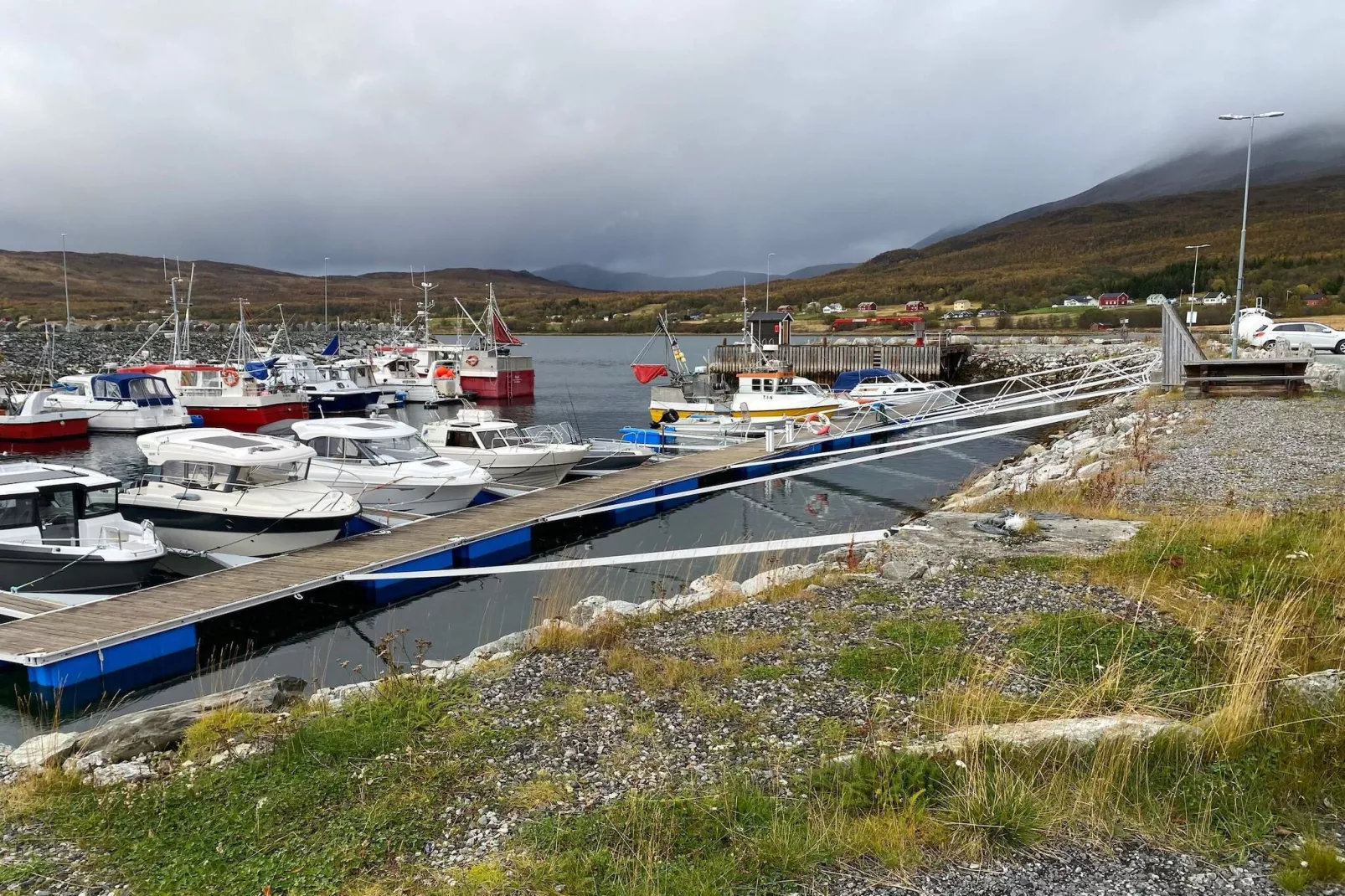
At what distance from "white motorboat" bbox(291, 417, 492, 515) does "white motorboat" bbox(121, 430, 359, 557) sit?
2217 mm

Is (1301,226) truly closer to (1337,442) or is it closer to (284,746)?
(1337,442)

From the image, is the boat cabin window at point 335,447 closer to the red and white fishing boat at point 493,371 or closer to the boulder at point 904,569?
the boulder at point 904,569

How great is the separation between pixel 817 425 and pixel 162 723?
2676cm

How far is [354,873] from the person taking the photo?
4.54m

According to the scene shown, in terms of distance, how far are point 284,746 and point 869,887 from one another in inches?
169

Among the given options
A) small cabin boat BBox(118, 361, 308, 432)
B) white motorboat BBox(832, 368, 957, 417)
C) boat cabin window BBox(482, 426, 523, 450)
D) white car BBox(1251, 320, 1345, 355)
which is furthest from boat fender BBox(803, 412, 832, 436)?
small cabin boat BBox(118, 361, 308, 432)

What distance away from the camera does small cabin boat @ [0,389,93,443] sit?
122ft

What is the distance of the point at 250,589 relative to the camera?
1398 cm

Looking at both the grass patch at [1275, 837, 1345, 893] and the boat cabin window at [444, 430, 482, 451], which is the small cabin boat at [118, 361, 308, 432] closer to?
the boat cabin window at [444, 430, 482, 451]

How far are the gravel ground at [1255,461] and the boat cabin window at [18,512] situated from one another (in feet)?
59.5

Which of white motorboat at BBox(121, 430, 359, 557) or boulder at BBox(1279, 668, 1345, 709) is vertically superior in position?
boulder at BBox(1279, 668, 1345, 709)

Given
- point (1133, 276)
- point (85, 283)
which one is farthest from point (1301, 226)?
point (85, 283)

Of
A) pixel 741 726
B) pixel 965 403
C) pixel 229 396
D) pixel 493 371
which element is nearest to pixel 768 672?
pixel 741 726

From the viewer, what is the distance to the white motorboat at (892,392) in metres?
38.0
